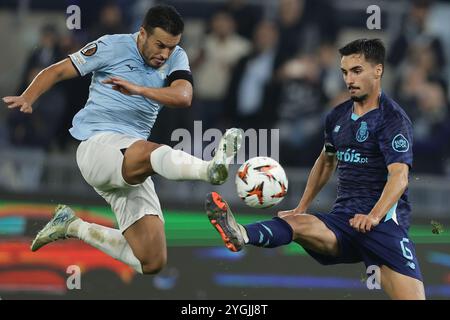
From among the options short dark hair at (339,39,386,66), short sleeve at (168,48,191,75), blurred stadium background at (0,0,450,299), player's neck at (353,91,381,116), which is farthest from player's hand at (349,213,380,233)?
blurred stadium background at (0,0,450,299)

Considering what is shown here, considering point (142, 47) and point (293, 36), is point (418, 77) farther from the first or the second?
point (142, 47)

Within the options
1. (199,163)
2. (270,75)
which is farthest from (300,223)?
(270,75)

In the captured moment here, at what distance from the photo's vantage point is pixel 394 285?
716 cm

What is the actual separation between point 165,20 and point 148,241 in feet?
5.77

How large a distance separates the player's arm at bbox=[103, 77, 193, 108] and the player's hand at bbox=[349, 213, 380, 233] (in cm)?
146

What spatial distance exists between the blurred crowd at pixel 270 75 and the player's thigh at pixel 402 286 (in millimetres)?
3347

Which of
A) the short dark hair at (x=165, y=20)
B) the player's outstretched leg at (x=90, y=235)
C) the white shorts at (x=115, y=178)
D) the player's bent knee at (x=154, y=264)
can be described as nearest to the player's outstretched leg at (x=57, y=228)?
the player's outstretched leg at (x=90, y=235)

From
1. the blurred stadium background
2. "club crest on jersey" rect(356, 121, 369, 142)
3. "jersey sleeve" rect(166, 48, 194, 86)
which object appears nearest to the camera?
"club crest on jersey" rect(356, 121, 369, 142)

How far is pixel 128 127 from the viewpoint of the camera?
25.5 feet

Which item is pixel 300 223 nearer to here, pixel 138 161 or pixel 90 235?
pixel 138 161

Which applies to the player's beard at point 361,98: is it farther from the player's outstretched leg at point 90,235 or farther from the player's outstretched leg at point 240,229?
the player's outstretched leg at point 90,235

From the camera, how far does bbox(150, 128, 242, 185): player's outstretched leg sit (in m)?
6.59

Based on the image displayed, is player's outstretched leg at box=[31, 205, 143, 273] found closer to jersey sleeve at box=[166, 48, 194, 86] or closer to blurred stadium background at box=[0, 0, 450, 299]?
jersey sleeve at box=[166, 48, 194, 86]

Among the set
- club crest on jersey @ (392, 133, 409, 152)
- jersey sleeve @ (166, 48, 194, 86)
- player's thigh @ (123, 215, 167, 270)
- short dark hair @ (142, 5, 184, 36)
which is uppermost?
short dark hair @ (142, 5, 184, 36)
